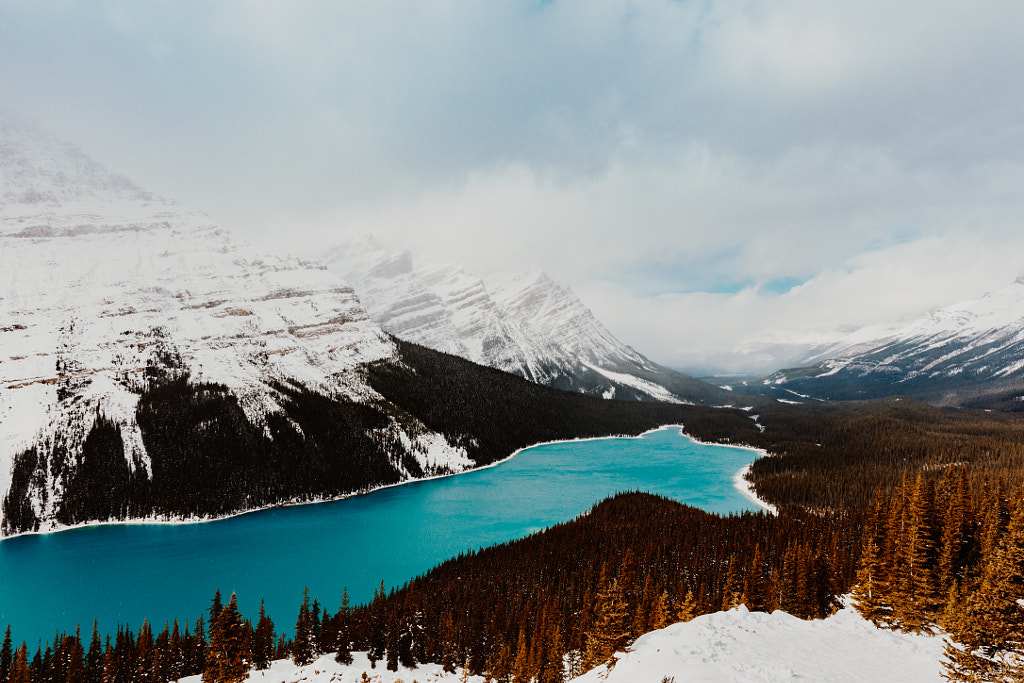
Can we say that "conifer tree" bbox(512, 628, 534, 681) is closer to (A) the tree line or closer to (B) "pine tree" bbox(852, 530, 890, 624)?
(A) the tree line

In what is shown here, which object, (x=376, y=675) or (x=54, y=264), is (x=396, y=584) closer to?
(x=376, y=675)

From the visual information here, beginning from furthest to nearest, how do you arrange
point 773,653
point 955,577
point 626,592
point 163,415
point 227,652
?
point 163,415 → point 626,592 → point 955,577 → point 227,652 → point 773,653

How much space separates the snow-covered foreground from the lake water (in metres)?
39.5

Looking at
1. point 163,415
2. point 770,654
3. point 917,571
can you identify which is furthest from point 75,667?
point 163,415

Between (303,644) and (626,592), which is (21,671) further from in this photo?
(626,592)

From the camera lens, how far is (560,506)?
405ft

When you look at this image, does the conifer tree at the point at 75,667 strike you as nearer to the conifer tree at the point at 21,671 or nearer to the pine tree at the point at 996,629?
the conifer tree at the point at 21,671

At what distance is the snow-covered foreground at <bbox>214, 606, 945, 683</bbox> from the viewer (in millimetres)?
24375

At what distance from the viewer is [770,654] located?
28.1 meters

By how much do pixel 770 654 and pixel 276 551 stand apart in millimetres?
89756

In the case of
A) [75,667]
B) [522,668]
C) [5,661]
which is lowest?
→ [522,668]

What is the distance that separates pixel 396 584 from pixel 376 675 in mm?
33214

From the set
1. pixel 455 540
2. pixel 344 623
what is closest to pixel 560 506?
pixel 455 540

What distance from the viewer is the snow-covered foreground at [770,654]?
2438 centimetres
